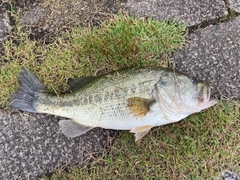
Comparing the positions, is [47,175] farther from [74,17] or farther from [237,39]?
[237,39]

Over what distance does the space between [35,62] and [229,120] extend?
1937mm

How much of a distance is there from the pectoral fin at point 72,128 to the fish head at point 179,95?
71cm

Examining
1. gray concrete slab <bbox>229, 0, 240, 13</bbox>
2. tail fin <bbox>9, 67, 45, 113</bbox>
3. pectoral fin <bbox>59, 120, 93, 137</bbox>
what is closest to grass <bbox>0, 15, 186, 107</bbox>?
tail fin <bbox>9, 67, 45, 113</bbox>

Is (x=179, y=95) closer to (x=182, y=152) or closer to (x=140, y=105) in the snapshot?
(x=140, y=105)

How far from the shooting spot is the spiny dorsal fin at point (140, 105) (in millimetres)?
2908

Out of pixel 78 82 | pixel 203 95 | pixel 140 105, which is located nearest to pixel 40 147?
pixel 78 82

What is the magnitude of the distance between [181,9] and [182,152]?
1.41m

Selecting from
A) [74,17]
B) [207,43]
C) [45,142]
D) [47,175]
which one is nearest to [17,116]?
[45,142]

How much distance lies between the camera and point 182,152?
11.0ft

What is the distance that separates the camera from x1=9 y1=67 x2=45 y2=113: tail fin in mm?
3266

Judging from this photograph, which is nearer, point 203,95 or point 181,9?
point 203,95

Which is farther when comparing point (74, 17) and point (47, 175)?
point (74, 17)

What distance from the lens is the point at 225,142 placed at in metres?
3.34

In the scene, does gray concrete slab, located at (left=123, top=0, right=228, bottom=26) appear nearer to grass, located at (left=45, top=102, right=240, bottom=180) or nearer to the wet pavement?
the wet pavement
